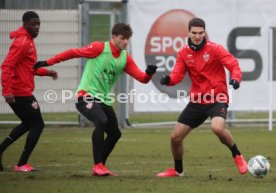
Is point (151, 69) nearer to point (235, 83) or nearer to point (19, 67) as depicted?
point (235, 83)

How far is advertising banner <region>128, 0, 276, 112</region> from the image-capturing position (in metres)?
21.4

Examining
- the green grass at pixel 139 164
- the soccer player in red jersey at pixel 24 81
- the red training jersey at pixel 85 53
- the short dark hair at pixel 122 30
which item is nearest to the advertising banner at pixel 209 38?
the green grass at pixel 139 164

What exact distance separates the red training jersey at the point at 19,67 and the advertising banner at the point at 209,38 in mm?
8912

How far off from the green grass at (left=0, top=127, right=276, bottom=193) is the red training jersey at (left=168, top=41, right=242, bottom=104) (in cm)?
112

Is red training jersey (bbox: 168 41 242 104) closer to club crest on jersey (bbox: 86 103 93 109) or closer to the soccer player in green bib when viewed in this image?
the soccer player in green bib

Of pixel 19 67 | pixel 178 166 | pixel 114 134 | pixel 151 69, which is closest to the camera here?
pixel 151 69

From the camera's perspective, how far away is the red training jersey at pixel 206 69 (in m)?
11.5

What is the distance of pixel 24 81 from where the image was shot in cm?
1241

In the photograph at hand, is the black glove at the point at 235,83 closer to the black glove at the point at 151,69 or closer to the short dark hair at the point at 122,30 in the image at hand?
the black glove at the point at 151,69

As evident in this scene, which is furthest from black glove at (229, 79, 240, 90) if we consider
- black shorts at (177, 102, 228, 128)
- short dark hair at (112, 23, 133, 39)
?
short dark hair at (112, 23, 133, 39)

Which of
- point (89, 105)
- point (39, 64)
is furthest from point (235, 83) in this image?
point (39, 64)

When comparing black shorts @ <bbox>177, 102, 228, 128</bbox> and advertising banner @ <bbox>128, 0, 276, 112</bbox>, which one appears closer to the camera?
black shorts @ <bbox>177, 102, 228, 128</bbox>

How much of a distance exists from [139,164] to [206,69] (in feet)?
8.26

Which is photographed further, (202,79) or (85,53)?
(85,53)
